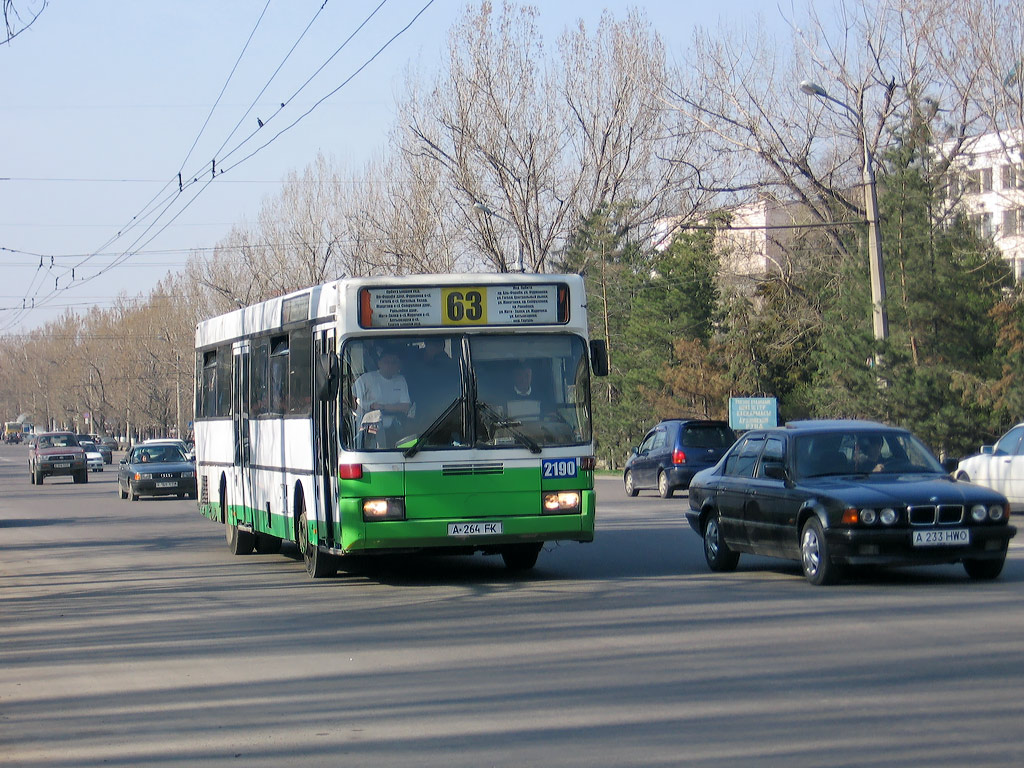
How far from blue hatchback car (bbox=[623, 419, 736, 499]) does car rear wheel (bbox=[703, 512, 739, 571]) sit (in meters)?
14.5

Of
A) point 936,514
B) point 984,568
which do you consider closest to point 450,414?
point 936,514

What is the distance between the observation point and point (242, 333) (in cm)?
1783

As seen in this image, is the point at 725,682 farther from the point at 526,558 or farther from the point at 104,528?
the point at 104,528

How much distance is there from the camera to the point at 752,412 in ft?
120

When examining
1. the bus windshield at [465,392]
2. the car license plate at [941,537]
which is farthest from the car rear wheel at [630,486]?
the car license plate at [941,537]

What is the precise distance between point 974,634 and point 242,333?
10.6 metres

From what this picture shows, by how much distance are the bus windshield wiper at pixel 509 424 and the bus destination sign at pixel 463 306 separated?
2.72 ft

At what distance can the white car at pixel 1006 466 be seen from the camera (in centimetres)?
2066

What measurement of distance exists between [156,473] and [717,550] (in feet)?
80.7

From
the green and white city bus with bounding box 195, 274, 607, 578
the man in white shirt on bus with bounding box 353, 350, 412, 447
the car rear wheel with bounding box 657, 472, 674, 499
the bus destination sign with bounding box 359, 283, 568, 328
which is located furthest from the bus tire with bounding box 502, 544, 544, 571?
the car rear wheel with bounding box 657, 472, 674, 499

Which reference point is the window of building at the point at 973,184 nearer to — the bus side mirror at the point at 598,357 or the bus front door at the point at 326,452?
the bus side mirror at the point at 598,357

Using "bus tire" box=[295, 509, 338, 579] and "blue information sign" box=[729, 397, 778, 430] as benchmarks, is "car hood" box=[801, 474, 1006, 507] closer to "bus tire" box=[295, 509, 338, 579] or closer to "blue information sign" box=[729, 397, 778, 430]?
"bus tire" box=[295, 509, 338, 579]

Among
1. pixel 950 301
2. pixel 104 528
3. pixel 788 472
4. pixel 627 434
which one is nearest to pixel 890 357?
pixel 950 301

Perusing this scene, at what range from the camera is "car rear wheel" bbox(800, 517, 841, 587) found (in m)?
12.4
